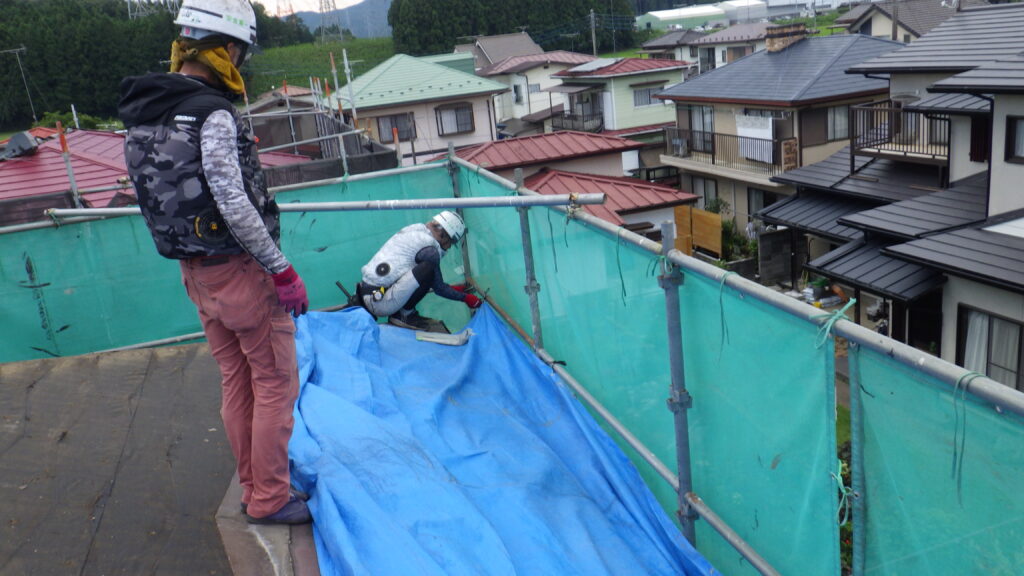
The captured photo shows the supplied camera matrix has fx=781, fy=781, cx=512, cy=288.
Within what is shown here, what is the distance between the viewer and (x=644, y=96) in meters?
29.8

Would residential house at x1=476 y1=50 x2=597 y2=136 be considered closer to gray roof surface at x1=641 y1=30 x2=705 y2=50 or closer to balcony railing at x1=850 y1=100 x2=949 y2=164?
gray roof surface at x1=641 y1=30 x2=705 y2=50

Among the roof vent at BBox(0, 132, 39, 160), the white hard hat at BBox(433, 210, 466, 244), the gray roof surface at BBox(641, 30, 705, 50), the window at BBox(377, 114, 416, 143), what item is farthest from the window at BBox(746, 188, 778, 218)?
the gray roof surface at BBox(641, 30, 705, 50)

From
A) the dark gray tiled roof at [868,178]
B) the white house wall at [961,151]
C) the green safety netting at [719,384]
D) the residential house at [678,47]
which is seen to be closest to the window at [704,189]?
the dark gray tiled roof at [868,178]

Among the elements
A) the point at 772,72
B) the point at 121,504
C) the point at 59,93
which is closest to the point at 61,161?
the point at 121,504

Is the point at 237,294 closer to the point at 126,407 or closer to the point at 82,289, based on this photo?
the point at 126,407

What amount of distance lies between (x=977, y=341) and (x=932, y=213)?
2.23 meters

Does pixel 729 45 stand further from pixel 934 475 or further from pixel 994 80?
pixel 934 475

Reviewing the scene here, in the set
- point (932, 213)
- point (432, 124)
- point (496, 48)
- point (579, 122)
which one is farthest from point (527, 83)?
point (932, 213)

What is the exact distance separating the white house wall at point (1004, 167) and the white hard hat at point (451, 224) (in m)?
8.21

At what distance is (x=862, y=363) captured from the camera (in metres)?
1.76

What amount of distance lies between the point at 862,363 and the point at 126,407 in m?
3.27

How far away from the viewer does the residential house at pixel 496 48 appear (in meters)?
46.9

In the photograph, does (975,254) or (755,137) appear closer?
(975,254)

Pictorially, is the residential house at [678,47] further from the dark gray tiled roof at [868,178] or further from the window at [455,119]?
the dark gray tiled roof at [868,178]
